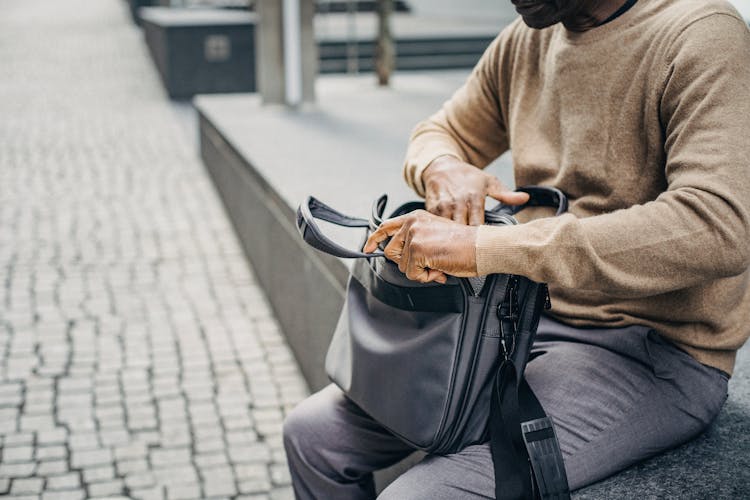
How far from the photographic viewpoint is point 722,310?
70.2 inches

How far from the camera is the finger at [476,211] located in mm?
1946

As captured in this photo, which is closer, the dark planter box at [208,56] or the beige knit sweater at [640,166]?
the beige knit sweater at [640,166]

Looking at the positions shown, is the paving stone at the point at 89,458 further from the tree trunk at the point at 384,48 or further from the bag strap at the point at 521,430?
the tree trunk at the point at 384,48

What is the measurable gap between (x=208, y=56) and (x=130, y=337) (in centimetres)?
899

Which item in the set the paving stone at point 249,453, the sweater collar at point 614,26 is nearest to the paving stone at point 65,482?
the paving stone at point 249,453

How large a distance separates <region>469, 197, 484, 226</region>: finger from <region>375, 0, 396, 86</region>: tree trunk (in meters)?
8.28

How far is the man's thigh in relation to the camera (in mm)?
1672

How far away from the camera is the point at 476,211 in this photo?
1973mm

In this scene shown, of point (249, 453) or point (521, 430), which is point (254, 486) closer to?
point (249, 453)

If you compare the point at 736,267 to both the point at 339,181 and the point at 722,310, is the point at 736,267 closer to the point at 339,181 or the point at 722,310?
the point at 722,310

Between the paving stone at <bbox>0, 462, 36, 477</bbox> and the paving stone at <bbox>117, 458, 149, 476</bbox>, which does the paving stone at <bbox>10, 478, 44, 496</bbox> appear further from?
the paving stone at <bbox>117, 458, 149, 476</bbox>

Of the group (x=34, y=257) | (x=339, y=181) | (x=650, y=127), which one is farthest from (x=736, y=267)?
(x=34, y=257)

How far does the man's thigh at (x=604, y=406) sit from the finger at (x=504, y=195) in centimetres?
33

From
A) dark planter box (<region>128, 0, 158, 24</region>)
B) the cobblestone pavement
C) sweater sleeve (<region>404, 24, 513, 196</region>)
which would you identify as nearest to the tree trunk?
the cobblestone pavement
